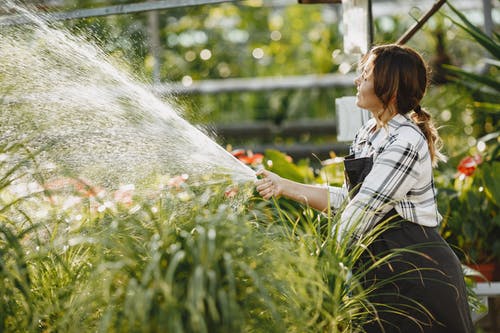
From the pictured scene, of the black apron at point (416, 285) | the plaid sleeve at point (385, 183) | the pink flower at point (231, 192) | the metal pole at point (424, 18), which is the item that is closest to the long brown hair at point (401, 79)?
the plaid sleeve at point (385, 183)

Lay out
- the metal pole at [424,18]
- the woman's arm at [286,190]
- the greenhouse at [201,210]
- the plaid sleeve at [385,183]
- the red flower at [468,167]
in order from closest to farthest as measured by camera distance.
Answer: the greenhouse at [201,210] < the plaid sleeve at [385,183] < the woman's arm at [286,190] < the metal pole at [424,18] < the red flower at [468,167]

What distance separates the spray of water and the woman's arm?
74 millimetres

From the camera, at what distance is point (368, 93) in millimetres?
2445

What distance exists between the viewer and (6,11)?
331 cm

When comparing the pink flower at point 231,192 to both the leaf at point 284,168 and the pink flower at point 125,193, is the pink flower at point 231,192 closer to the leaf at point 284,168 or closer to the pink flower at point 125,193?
the pink flower at point 125,193

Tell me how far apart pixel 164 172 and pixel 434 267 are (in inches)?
35.3

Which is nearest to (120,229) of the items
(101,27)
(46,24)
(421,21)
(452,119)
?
(46,24)

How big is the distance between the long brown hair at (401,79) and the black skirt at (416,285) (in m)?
0.33

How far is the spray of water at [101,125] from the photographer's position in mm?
2508

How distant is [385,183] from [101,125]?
93 centimetres

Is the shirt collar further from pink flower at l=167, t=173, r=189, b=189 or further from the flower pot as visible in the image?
the flower pot

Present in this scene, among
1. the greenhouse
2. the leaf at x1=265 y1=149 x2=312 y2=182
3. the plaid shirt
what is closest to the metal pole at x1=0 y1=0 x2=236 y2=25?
the greenhouse

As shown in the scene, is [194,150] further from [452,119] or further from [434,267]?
[452,119]

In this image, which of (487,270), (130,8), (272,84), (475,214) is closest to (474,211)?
(475,214)
